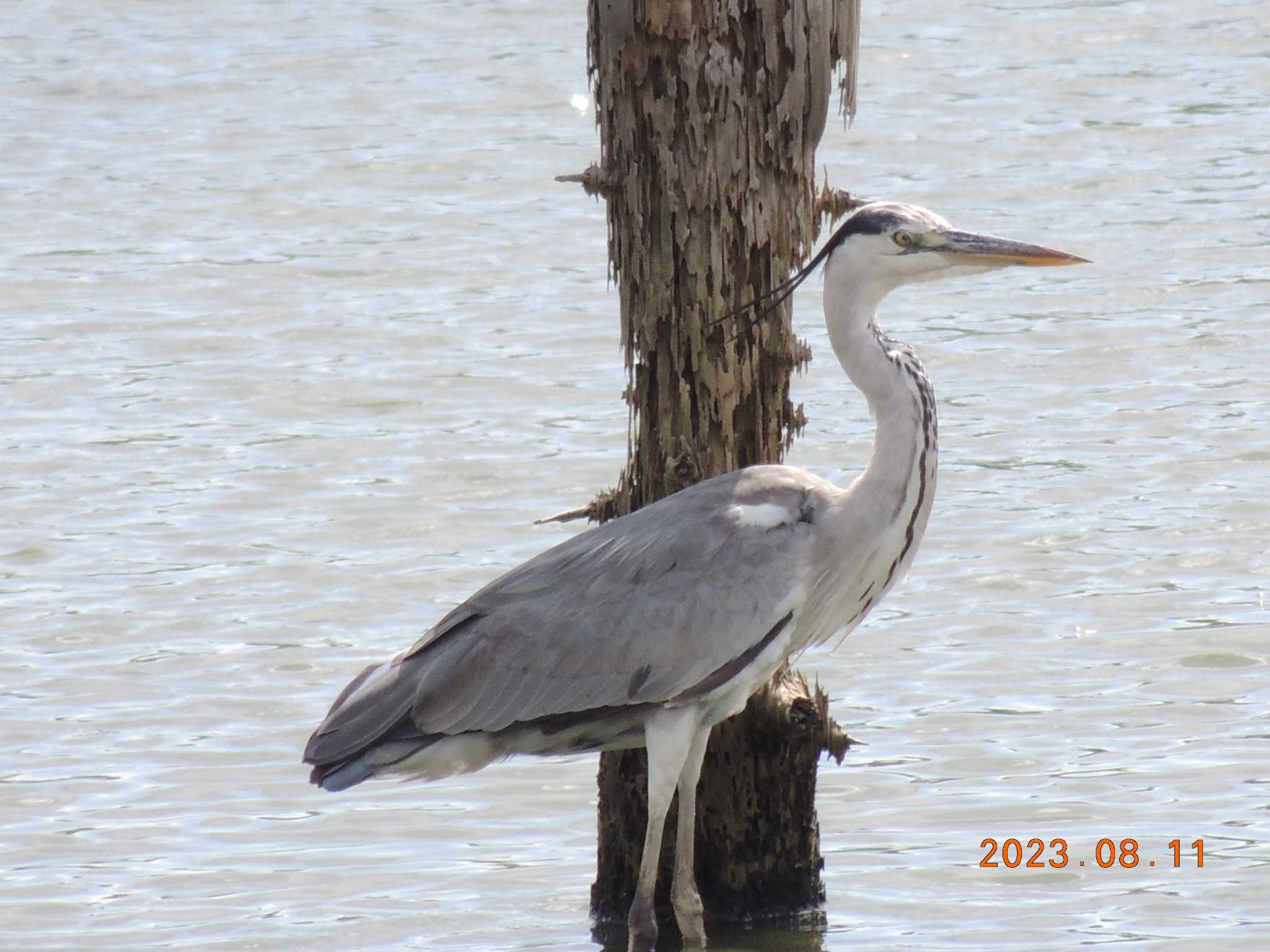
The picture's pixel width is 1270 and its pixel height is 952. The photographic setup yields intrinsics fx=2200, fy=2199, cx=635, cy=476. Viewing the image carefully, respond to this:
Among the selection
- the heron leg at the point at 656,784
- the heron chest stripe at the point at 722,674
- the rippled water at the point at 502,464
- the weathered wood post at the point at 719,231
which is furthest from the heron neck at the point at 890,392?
the rippled water at the point at 502,464

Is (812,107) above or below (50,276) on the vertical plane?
above

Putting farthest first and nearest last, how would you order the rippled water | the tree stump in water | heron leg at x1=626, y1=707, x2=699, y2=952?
the rippled water < the tree stump in water < heron leg at x1=626, y1=707, x2=699, y2=952

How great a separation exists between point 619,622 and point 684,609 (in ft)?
0.59

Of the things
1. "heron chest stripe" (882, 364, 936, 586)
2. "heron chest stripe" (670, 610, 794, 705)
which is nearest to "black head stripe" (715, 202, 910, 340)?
"heron chest stripe" (882, 364, 936, 586)

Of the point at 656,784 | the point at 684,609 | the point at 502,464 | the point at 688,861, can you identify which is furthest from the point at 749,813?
the point at 502,464

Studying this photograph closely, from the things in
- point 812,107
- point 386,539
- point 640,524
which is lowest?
point 386,539

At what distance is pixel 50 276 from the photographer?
14.8 metres

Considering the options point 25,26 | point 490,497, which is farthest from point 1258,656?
point 25,26

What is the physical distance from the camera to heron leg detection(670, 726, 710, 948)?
5738 mm

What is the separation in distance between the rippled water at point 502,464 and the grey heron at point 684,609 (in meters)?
0.81

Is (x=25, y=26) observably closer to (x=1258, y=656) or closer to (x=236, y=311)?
(x=236, y=311)

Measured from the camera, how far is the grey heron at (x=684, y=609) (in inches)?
221

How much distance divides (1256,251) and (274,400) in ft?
20.6

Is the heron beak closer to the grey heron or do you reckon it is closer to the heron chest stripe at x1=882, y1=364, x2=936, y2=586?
the grey heron
